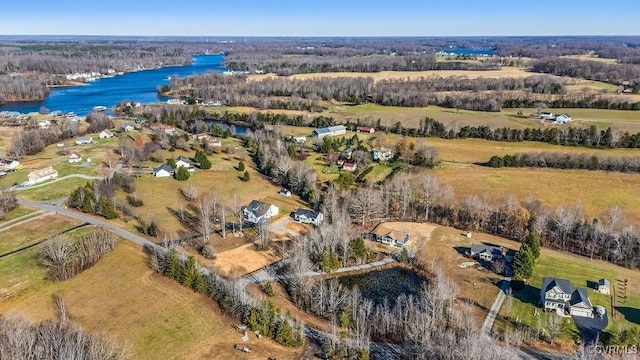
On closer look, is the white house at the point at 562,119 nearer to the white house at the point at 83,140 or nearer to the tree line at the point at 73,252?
the tree line at the point at 73,252

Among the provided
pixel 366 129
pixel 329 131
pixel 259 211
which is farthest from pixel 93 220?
pixel 366 129

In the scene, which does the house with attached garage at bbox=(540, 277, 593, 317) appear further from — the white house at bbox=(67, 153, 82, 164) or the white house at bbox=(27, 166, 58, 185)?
the white house at bbox=(67, 153, 82, 164)

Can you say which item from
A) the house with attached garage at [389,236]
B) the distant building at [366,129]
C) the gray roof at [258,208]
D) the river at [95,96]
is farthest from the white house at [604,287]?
the river at [95,96]

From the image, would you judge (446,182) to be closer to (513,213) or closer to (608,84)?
(513,213)

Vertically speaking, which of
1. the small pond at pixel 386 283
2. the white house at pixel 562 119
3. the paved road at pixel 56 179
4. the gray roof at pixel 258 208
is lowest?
the small pond at pixel 386 283

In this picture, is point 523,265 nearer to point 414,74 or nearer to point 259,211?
point 259,211

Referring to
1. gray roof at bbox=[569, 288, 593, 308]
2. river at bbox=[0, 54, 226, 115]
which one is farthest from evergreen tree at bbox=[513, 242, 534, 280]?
river at bbox=[0, 54, 226, 115]

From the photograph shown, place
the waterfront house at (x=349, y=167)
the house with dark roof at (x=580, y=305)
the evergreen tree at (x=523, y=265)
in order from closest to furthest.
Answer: the house with dark roof at (x=580, y=305) → the evergreen tree at (x=523, y=265) → the waterfront house at (x=349, y=167)
